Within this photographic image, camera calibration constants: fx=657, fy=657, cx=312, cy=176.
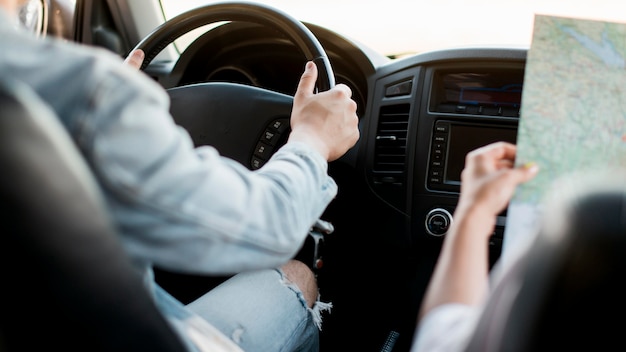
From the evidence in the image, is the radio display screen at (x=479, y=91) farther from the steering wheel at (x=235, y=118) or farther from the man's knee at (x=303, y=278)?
the man's knee at (x=303, y=278)

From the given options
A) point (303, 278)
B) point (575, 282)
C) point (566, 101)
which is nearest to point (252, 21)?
point (303, 278)

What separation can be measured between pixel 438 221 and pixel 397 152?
0.21 m

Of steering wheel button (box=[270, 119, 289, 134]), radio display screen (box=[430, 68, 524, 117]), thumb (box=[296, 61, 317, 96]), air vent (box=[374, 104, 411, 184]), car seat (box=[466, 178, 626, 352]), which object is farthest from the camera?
air vent (box=[374, 104, 411, 184])

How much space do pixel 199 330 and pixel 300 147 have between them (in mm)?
281

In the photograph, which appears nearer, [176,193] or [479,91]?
[176,193]

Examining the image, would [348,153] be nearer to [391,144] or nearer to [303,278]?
[391,144]

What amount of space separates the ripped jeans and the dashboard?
1.60 ft

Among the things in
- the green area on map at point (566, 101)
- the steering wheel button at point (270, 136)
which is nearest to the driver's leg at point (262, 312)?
Answer: the steering wheel button at point (270, 136)

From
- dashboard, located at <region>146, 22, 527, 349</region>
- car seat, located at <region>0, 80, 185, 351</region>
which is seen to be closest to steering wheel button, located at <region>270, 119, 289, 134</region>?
dashboard, located at <region>146, 22, 527, 349</region>

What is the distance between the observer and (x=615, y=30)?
62cm

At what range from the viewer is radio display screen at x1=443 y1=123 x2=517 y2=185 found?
1.57 meters

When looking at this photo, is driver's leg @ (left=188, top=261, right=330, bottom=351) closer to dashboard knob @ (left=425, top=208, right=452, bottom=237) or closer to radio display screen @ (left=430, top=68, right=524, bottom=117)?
dashboard knob @ (left=425, top=208, right=452, bottom=237)

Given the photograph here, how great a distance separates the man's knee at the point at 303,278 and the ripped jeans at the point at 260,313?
73 mm

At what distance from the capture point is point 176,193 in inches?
22.4
